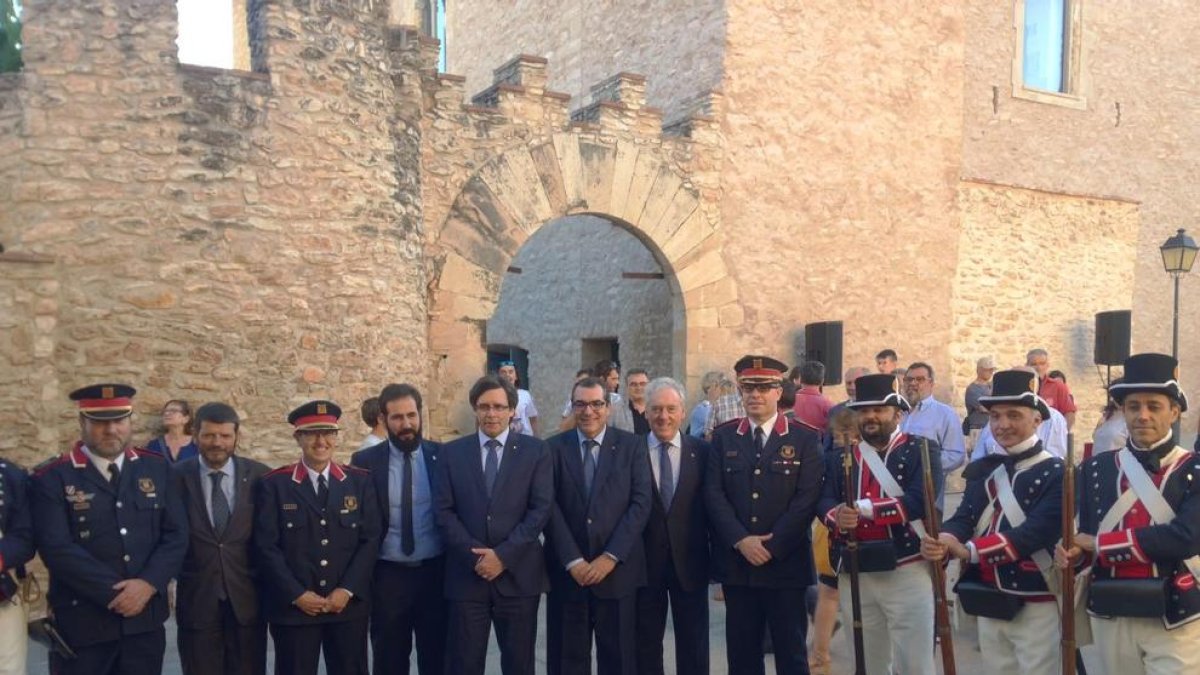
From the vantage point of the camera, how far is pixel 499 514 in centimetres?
465

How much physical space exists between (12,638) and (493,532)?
203 cm

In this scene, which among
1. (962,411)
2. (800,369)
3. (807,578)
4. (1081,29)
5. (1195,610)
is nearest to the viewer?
(1195,610)

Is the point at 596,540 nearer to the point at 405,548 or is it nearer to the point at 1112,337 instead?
the point at 405,548

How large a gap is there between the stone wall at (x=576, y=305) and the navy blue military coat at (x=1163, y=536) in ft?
25.8


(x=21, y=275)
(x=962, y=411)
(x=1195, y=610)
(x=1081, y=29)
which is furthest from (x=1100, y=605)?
(x=1081, y=29)

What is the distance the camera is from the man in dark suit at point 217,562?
4453mm

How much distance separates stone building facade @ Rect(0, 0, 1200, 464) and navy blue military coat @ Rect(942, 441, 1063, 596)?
17.5 ft

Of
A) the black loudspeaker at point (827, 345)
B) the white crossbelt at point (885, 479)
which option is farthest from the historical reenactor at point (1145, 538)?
the black loudspeaker at point (827, 345)

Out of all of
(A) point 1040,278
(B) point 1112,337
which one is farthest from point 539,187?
(B) point 1112,337

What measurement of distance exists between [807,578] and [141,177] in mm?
5596

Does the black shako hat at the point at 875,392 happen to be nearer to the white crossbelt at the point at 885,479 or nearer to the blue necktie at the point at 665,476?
the white crossbelt at the point at 885,479

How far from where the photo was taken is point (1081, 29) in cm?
1480

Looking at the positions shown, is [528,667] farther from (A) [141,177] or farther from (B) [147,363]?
(A) [141,177]

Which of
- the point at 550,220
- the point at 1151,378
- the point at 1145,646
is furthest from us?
the point at 550,220
